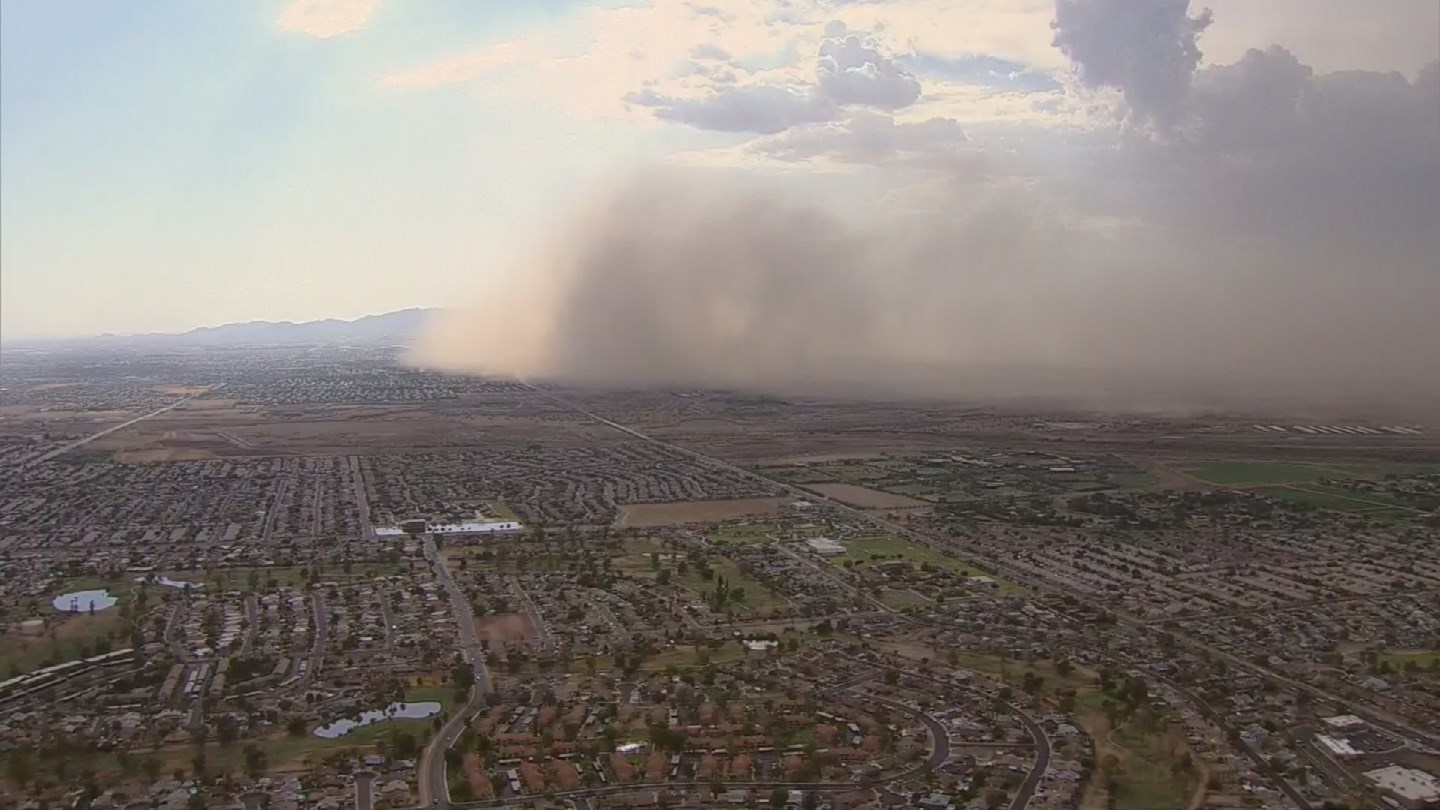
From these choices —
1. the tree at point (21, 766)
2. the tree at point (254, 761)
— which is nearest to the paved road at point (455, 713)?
the tree at point (254, 761)

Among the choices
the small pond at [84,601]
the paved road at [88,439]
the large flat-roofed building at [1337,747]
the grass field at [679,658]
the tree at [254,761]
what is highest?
the large flat-roofed building at [1337,747]

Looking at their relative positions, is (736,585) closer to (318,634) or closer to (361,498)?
(318,634)

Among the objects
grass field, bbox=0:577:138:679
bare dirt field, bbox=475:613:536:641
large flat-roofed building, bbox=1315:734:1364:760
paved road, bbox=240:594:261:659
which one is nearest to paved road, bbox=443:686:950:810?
large flat-roofed building, bbox=1315:734:1364:760

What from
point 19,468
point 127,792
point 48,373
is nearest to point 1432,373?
point 19,468

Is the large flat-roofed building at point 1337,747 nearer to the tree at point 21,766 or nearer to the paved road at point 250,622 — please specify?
the paved road at point 250,622

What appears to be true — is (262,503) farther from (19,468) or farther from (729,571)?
(729,571)
